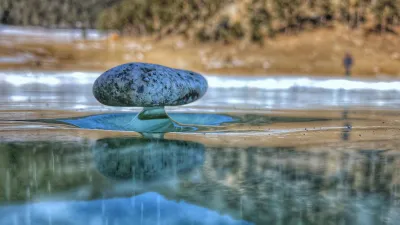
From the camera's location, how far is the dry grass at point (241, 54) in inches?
1905

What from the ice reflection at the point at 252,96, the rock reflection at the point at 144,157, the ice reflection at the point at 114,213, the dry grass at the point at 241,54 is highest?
the dry grass at the point at 241,54

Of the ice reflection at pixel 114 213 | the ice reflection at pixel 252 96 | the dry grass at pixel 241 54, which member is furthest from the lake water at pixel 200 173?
the dry grass at pixel 241 54

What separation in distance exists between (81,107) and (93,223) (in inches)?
362

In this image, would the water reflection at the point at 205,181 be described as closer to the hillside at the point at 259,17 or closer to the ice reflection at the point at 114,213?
the ice reflection at the point at 114,213

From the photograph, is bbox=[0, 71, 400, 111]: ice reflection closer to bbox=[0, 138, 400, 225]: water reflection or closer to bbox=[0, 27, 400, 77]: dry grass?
bbox=[0, 138, 400, 225]: water reflection

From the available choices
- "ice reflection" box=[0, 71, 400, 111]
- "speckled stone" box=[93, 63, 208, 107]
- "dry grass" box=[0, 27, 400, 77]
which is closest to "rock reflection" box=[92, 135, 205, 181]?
"speckled stone" box=[93, 63, 208, 107]

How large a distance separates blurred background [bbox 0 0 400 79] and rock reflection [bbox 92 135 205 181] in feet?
128

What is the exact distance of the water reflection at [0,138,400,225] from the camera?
406 cm

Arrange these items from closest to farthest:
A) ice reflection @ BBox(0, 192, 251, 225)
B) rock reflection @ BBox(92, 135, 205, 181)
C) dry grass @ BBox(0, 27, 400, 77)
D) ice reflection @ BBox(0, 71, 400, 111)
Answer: ice reflection @ BBox(0, 192, 251, 225), rock reflection @ BBox(92, 135, 205, 181), ice reflection @ BBox(0, 71, 400, 111), dry grass @ BBox(0, 27, 400, 77)

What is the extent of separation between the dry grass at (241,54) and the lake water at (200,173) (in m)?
37.8

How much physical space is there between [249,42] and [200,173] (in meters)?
52.6

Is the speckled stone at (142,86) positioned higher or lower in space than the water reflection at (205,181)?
higher

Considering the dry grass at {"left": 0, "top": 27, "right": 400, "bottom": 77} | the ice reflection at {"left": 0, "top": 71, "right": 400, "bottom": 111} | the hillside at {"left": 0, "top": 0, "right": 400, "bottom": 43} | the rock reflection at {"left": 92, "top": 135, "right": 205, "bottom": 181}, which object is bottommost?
the rock reflection at {"left": 92, "top": 135, "right": 205, "bottom": 181}

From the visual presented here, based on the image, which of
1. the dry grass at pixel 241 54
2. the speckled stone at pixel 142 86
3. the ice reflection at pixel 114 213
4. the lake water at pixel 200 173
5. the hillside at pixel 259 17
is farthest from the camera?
the hillside at pixel 259 17
